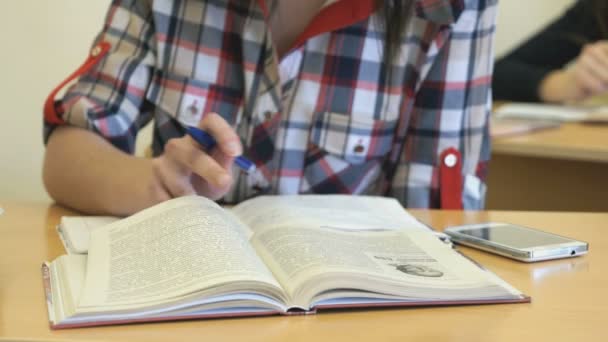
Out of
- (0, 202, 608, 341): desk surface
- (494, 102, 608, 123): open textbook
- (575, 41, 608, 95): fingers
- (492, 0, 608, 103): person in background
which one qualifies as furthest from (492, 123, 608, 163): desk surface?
(0, 202, 608, 341): desk surface

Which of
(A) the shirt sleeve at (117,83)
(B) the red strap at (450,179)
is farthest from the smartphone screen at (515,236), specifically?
(A) the shirt sleeve at (117,83)

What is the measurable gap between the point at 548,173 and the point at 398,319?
111 cm

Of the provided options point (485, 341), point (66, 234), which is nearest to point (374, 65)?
point (66, 234)

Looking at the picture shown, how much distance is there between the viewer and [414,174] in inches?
43.5

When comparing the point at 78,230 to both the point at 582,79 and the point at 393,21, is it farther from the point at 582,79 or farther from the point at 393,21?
the point at 582,79

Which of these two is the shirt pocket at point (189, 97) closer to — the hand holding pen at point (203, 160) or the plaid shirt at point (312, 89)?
the plaid shirt at point (312, 89)

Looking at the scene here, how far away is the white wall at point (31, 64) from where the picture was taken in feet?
5.64

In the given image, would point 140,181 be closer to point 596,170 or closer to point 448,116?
point 448,116

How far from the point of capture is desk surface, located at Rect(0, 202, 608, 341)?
0.51 m

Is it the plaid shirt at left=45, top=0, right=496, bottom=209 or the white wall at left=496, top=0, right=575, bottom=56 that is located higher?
the white wall at left=496, top=0, right=575, bottom=56

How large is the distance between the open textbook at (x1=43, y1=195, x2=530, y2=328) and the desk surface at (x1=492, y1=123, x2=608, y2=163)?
0.75 metres

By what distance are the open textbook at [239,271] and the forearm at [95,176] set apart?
5.8 inches

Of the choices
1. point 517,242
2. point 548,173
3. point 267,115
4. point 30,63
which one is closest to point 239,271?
point 517,242

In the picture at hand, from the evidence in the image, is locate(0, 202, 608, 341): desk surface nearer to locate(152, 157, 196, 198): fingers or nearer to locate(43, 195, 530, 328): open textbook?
locate(43, 195, 530, 328): open textbook
